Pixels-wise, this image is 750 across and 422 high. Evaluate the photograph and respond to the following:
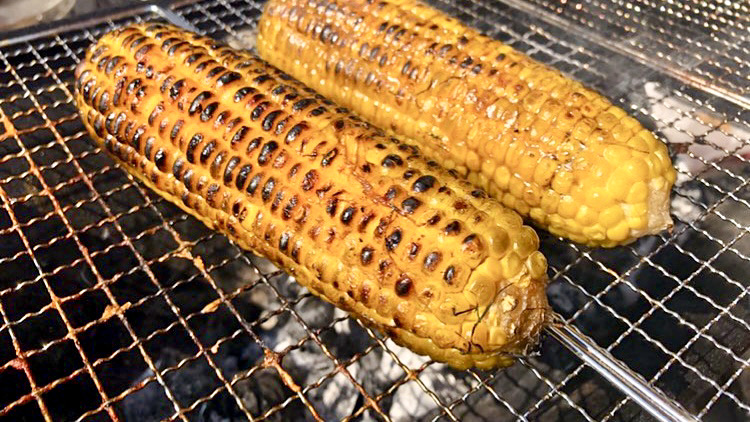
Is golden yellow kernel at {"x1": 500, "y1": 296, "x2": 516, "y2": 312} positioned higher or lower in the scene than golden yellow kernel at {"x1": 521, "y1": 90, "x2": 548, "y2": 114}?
lower

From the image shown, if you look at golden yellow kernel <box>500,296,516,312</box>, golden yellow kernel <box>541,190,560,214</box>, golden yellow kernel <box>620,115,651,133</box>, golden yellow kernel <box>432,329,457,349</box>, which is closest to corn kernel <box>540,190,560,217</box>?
golden yellow kernel <box>541,190,560,214</box>

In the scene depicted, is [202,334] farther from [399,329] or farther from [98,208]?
[399,329]

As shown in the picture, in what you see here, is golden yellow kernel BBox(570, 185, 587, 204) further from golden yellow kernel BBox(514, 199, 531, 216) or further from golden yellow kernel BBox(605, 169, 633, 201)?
golden yellow kernel BBox(514, 199, 531, 216)

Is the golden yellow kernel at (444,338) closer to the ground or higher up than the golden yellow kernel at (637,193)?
closer to the ground

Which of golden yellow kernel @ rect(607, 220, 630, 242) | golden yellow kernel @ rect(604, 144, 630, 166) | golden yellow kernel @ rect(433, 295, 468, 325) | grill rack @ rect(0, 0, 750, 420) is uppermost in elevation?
golden yellow kernel @ rect(604, 144, 630, 166)

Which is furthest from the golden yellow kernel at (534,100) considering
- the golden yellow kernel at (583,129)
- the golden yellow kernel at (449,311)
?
the golden yellow kernel at (449,311)

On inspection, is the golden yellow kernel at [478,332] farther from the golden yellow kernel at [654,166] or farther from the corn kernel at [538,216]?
Answer: the golden yellow kernel at [654,166]

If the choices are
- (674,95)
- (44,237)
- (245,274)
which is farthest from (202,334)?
(674,95)
